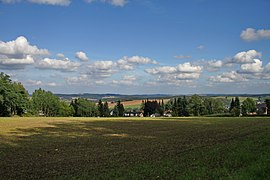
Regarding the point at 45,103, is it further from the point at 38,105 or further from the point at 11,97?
the point at 11,97

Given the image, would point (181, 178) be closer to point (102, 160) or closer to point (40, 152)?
point (102, 160)

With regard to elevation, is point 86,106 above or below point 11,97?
below

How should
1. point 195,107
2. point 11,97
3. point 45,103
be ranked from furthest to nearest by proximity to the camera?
point 195,107 → point 45,103 → point 11,97

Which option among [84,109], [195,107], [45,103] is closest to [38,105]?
[45,103]

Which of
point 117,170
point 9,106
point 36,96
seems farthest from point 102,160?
point 36,96

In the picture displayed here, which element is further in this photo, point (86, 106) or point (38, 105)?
point (86, 106)

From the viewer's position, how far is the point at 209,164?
13852 mm

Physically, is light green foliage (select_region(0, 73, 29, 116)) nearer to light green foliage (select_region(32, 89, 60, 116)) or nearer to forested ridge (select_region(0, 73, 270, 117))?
→ forested ridge (select_region(0, 73, 270, 117))

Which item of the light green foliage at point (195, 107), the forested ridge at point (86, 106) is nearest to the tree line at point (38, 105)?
the forested ridge at point (86, 106)

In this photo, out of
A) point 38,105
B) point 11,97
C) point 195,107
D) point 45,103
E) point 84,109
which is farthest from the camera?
point 84,109

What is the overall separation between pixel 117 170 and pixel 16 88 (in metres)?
108

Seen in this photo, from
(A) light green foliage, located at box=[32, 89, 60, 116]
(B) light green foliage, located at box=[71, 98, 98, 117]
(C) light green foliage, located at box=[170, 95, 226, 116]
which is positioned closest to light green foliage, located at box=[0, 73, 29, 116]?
(A) light green foliage, located at box=[32, 89, 60, 116]

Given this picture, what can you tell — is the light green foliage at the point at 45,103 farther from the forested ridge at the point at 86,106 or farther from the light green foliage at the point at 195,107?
the light green foliage at the point at 195,107

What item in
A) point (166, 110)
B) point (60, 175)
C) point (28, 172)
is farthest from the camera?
point (166, 110)
